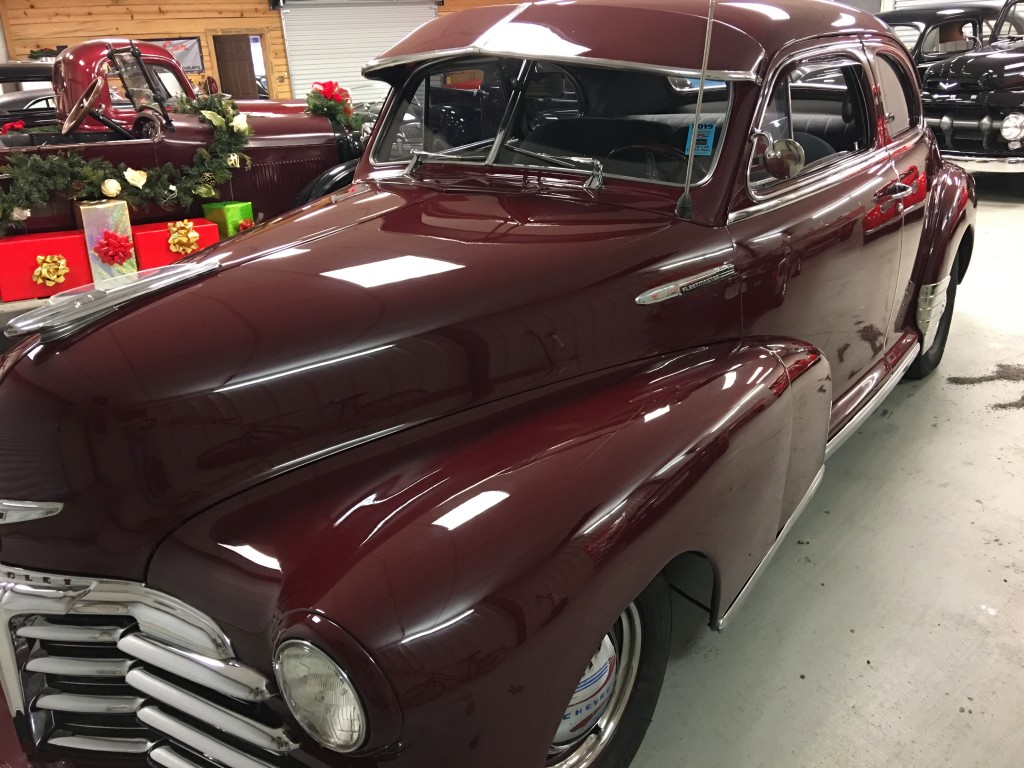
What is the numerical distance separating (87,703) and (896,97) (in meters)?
3.28

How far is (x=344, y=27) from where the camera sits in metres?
12.6

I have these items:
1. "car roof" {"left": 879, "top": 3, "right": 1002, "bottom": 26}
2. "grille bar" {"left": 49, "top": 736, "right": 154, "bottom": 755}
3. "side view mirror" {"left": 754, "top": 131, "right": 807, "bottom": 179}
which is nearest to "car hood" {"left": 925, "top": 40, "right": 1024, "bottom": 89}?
"car roof" {"left": 879, "top": 3, "right": 1002, "bottom": 26}

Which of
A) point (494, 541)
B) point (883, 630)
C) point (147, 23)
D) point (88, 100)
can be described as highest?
point (147, 23)

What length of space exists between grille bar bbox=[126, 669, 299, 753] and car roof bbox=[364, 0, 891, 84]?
178 cm

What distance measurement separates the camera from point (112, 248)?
15.5 feet

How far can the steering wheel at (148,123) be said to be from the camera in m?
5.10

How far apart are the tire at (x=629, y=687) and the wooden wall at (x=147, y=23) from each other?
12.4 m

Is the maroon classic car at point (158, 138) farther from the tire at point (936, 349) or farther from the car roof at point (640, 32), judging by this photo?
the tire at point (936, 349)

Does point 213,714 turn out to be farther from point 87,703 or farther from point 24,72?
point 24,72

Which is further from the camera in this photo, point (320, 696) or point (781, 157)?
point (781, 157)

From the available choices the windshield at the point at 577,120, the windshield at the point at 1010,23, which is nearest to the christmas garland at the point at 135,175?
the windshield at the point at 577,120

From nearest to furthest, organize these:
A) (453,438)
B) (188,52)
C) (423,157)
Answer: (453,438), (423,157), (188,52)

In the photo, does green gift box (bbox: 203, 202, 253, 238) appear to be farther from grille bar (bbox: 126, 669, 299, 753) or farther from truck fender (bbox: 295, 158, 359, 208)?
grille bar (bbox: 126, 669, 299, 753)

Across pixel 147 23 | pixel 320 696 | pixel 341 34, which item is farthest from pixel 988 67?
pixel 147 23
